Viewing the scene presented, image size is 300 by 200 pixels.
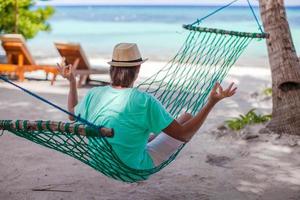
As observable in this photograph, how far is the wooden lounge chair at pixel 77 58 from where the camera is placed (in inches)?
300

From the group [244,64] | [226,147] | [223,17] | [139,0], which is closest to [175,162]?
[226,147]

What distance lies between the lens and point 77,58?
7746 mm

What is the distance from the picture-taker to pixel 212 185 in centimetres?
359

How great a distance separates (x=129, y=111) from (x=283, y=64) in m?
2.26

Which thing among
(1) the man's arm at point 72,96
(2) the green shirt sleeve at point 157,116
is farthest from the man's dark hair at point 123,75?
(1) the man's arm at point 72,96

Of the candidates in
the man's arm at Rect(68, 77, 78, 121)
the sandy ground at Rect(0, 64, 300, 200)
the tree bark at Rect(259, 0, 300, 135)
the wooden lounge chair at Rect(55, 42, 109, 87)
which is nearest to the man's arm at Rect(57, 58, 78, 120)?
the man's arm at Rect(68, 77, 78, 121)

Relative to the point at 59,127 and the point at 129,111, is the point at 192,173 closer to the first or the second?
the point at 129,111

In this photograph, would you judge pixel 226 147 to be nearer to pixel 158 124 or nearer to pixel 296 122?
pixel 296 122

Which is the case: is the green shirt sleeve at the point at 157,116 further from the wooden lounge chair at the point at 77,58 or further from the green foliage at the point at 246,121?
the wooden lounge chair at the point at 77,58

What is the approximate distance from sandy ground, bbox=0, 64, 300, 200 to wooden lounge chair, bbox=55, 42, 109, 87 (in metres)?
2.83

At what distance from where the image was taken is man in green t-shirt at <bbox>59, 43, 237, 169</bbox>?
8.43 ft

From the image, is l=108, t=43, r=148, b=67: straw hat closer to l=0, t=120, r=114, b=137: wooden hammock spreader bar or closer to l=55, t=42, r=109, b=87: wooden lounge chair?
l=0, t=120, r=114, b=137: wooden hammock spreader bar

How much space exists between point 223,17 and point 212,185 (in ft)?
115

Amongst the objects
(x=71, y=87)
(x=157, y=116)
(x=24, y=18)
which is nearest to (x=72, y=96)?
(x=71, y=87)
